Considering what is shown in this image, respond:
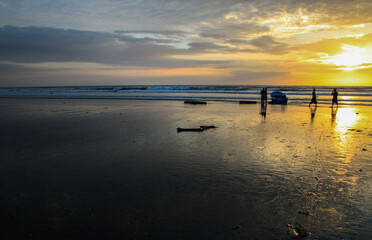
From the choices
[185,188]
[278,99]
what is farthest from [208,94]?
[185,188]

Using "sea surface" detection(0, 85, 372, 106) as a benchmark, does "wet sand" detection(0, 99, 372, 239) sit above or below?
below

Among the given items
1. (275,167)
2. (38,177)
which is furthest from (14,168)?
(275,167)

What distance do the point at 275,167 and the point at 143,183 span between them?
3700mm

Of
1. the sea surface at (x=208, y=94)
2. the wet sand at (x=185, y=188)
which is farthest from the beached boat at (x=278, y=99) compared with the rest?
the wet sand at (x=185, y=188)

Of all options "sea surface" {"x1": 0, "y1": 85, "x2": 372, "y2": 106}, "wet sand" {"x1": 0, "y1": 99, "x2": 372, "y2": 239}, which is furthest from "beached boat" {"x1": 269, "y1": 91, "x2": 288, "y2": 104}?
"wet sand" {"x1": 0, "y1": 99, "x2": 372, "y2": 239}

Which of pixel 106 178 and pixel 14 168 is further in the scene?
pixel 14 168

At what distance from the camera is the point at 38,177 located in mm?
6156

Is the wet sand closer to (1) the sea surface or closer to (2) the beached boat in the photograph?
(2) the beached boat

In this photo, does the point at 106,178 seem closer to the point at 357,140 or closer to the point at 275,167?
the point at 275,167

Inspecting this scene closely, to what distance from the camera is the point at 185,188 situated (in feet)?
17.9

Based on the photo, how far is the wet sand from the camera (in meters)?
4.01

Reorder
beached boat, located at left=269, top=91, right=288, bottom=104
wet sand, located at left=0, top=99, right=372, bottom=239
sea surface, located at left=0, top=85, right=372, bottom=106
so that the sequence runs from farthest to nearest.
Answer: sea surface, located at left=0, top=85, right=372, bottom=106, beached boat, located at left=269, top=91, right=288, bottom=104, wet sand, located at left=0, top=99, right=372, bottom=239

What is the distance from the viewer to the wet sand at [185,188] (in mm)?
4012

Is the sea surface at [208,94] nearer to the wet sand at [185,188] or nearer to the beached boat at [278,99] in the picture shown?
the beached boat at [278,99]
